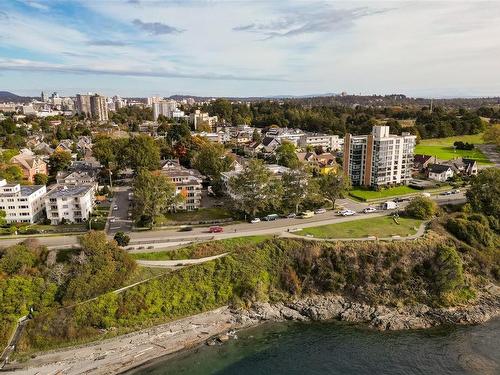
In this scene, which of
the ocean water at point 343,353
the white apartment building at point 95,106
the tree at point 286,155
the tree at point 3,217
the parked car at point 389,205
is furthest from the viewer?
the white apartment building at point 95,106

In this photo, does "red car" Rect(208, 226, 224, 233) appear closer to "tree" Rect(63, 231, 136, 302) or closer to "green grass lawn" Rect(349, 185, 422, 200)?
"tree" Rect(63, 231, 136, 302)

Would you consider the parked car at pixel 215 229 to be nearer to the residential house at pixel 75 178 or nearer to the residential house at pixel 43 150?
the residential house at pixel 75 178

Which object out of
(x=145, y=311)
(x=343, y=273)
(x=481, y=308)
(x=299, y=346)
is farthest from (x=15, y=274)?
(x=481, y=308)

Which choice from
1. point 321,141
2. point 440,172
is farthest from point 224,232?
point 321,141

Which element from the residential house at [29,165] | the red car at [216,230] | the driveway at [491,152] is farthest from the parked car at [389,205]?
the residential house at [29,165]

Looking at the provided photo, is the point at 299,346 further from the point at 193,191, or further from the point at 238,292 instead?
the point at 193,191

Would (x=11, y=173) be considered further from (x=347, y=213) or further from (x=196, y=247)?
(x=347, y=213)
